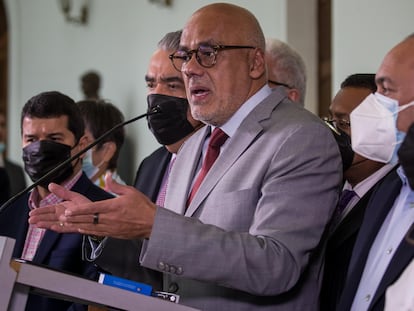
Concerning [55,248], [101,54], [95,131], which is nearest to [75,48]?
[101,54]

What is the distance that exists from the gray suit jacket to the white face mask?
0.13 metres

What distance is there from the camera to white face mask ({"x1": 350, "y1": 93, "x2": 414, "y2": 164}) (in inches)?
91.3

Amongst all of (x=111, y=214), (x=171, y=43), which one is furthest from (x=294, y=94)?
(x=111, y=214)

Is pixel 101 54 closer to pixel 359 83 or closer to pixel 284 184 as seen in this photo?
pixel 359 83

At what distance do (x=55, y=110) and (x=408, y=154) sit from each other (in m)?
1.74

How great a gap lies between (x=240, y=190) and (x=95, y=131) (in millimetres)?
1955

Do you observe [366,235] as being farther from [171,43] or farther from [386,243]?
[171,43]

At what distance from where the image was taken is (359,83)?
316 cm

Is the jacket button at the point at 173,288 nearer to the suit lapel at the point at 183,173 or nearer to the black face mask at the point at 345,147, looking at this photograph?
the suit lapel at the point at 183,173

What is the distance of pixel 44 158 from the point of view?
134 inches

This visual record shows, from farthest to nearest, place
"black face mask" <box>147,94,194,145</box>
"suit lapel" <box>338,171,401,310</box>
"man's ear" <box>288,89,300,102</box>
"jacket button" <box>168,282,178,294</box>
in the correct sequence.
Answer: "man's ear" <box>288,89,300,102</box>, "black face mask" <box>147,94,194,145</box>, "jacket button" <box>168,282,178,294</box>, "suit lapel" <box>338,171,401,310</box>

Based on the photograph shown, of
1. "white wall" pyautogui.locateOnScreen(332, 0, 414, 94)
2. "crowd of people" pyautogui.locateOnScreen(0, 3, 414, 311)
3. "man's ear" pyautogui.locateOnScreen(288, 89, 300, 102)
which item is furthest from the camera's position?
"white wall" pyautogui.locateOnScreen(332, 0, 414, 94)

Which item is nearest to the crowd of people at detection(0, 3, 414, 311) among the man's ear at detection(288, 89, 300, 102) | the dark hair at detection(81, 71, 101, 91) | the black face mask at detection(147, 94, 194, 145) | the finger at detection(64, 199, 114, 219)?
the finger at detection(64, 199, 114, 219)

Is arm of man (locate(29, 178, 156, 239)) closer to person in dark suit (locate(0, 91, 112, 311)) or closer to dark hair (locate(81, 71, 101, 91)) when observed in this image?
person in dark suit (locate(0, 91, 112, 311))
